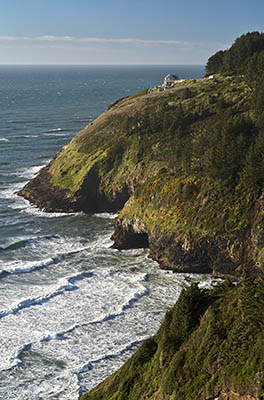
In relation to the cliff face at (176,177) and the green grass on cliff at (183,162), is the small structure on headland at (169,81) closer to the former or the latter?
the green grass on cliff at (183,162)

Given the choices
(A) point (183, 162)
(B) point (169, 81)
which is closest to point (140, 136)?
(A) point (183, 162)

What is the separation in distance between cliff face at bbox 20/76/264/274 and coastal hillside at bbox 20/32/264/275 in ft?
0.27

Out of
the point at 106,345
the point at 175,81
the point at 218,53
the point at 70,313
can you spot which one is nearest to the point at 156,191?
the point at 70,313

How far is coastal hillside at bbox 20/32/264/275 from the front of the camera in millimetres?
40781

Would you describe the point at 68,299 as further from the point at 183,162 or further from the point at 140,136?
the point at 140,136

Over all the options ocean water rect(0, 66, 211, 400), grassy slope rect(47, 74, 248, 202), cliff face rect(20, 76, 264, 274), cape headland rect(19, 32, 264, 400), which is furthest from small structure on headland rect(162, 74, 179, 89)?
ocean water rect(0, 66, 211, 400)

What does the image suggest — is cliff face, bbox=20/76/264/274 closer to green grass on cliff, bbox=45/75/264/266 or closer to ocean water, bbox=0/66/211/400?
green grass on cliff, bbox=45/75/264/266

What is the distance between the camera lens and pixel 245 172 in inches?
1658

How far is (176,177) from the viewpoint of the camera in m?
47.3

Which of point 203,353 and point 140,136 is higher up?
point 140,136

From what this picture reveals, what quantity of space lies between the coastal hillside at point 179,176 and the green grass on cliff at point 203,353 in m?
19.5

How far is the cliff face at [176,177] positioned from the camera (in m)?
40.8

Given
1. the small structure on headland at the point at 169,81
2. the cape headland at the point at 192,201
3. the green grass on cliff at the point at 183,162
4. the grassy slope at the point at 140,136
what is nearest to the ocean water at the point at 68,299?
the cape headland at the point at 192,201

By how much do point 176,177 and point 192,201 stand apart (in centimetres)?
429
